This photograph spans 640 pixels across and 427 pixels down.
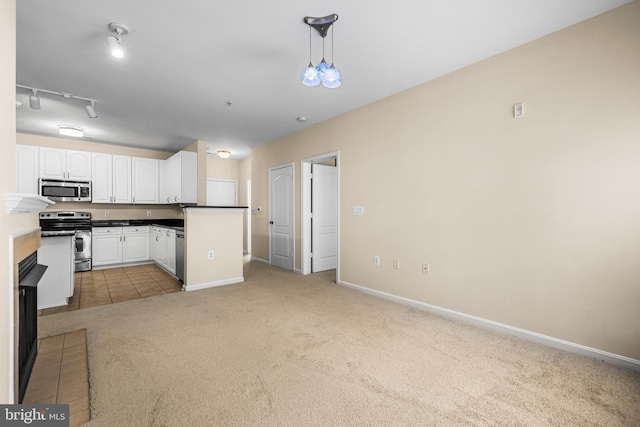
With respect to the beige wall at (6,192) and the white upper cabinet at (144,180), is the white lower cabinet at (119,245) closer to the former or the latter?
the white upper cabinet at (144,180)

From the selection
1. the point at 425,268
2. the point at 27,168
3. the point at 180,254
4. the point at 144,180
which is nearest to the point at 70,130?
the point at 27,168

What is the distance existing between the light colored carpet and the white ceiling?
2.68 meters

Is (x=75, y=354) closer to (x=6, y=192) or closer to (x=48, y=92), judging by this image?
(x=6, y=192)

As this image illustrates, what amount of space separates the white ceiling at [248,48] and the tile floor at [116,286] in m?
2.66

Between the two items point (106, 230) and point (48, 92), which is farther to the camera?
point (106, 230)

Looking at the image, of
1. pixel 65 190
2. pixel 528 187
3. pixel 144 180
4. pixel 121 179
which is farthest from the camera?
pixel 144 180

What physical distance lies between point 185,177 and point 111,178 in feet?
5.62

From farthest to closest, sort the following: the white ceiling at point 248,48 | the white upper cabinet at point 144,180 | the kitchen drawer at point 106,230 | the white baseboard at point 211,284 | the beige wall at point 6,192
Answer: the white upper cabinet at point 144,180
the kitchen drawer at point 106,230
the white baseboard at point 211,284
the white ceiling at point 248,48
the beige wall at point 6,192

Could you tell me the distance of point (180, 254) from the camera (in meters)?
4.50

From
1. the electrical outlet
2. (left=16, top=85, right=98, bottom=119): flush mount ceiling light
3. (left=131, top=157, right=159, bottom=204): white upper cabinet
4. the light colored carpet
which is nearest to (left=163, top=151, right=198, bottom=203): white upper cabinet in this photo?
(left=131, top=157, right=159, bottom=204): white upper cabinet

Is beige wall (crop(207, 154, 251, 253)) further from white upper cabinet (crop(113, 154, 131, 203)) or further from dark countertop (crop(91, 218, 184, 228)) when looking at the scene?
white upper cabinet (crop(113, 154, 131, 203))

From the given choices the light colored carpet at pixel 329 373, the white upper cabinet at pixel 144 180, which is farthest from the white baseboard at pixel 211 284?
the white upper cabinet at pixel 144 180

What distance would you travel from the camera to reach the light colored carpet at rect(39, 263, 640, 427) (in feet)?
5.36

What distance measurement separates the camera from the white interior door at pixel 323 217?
5262mm
